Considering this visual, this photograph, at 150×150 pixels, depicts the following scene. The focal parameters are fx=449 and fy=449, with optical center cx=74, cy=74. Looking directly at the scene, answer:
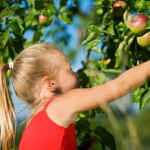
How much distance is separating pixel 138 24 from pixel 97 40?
319mm

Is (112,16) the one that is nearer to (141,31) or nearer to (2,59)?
(141,31)

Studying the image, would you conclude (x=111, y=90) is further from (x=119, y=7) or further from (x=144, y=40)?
(x=119, y=7)

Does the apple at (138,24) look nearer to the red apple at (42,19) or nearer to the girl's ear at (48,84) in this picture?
the girl's ear at (48,84)

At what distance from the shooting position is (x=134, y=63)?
1.99m

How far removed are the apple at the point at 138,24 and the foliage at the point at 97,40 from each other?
0.03m

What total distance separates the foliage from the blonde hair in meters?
0.23

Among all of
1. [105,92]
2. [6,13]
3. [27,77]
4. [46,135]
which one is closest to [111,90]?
[105,92]

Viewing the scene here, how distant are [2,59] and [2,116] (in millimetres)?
1078

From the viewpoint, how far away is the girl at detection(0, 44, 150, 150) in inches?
54.9

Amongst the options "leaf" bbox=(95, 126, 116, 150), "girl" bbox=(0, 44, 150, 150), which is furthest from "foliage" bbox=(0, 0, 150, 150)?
"girl" bbox=(0, 44, 150, 150)

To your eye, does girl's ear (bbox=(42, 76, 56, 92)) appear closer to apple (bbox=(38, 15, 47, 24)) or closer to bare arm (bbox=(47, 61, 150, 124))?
bare arm (bbox=(47, 61, 150, 124))

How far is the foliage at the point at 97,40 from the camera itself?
193 cm

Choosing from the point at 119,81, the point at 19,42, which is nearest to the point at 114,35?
the point at 19,42

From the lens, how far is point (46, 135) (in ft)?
4.98
